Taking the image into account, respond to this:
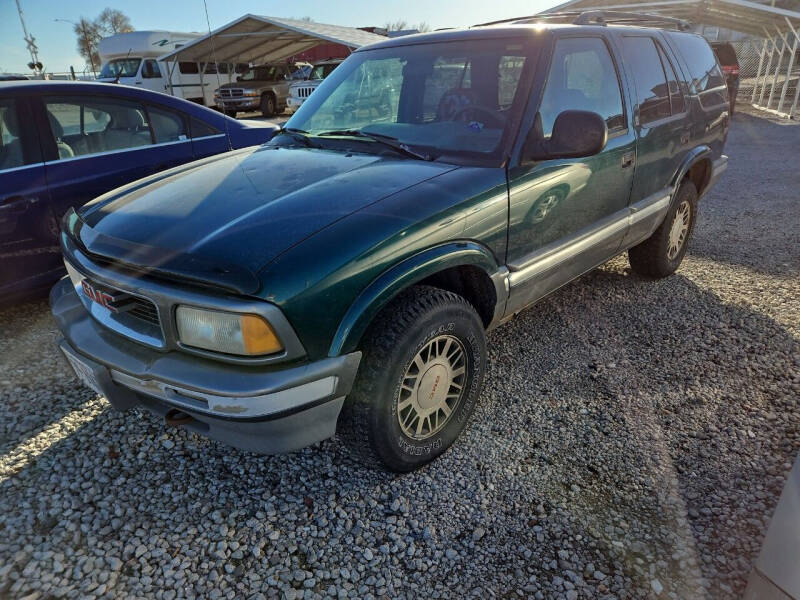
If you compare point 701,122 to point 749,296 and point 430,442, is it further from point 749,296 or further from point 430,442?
point 430,442

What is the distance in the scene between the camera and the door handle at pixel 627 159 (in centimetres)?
327

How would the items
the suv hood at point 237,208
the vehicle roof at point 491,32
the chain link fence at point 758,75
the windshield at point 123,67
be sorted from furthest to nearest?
the windshield at point 123,67 < the chain link fence at point 758,75 < the vehicle roof at point 491,32 < the suv hood at point 237,208

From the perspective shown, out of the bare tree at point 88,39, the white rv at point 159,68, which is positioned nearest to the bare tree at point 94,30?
the bare tree at point 88,39

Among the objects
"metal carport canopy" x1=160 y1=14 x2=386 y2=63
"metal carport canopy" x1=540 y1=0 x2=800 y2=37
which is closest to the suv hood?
"metal carport canopy" x1=540 y1=0 x2=800 y2=37

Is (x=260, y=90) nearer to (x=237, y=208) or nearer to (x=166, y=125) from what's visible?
(x=166, y=125)

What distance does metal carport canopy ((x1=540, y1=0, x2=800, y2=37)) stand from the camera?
12.5m

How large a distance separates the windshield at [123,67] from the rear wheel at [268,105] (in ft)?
16.9

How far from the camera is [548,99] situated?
275cm

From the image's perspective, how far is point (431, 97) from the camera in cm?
302

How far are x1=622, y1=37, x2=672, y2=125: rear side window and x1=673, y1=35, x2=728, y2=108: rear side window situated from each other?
1.67 ft

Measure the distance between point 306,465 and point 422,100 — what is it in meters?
2.01

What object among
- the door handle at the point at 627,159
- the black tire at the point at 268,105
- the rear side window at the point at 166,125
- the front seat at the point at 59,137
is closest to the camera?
the door handle at the point at 627,159

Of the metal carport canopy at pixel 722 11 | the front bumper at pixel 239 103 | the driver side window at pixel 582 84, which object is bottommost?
the front bumper at pixel 239 103

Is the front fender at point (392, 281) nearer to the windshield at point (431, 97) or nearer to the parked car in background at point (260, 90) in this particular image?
the windshield at point (431, 97)
